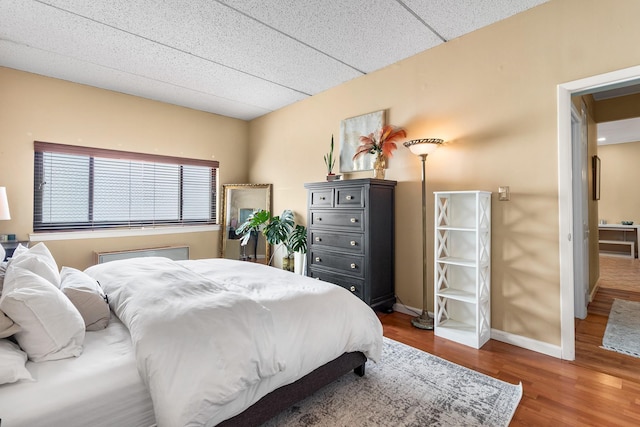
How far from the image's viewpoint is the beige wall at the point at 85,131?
3471 mm

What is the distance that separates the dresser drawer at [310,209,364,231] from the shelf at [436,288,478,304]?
0.96m

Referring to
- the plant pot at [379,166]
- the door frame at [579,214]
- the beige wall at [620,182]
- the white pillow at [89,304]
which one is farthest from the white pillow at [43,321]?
the beige wall at [620,182]

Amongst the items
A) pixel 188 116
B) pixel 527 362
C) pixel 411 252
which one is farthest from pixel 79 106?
pixel 527 362

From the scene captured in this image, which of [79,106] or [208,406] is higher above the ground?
[79,106]

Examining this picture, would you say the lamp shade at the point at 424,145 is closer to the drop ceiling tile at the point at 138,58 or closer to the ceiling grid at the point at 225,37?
the ceiling grid at the point at 225,37

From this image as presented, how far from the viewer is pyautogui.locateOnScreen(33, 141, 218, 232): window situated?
12.2 ft

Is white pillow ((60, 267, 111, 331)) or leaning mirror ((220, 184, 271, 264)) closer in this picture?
white pillow ((60, 267, 111, 331))

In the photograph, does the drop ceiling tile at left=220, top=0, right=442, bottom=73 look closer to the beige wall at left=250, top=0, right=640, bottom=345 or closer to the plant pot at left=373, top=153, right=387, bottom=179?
the beige wall at left=250, top=0, right=640, bottom=345

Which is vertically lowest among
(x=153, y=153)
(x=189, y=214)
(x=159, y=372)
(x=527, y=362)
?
(x=527, y=362)

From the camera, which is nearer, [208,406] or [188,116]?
[208,406]

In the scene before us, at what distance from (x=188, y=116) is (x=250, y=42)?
2369mm

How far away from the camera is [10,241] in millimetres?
3258

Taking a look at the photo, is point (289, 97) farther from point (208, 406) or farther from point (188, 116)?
point (208, 406)

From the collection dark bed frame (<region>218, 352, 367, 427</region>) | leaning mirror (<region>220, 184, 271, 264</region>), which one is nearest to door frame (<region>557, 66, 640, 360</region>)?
dark bed frame (<region>218, 352, 367, 427</region>)
